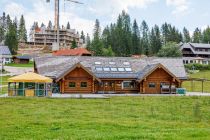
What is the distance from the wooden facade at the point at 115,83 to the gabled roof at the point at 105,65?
879mm

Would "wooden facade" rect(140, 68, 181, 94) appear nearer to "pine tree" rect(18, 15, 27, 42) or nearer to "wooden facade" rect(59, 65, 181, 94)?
"wooden facade" rect(59, 65, 181, 94)

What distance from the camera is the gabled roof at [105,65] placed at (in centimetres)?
5350

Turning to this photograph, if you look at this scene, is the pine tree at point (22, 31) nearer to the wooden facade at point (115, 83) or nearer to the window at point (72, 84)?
the wooden facade at point (115, 83)

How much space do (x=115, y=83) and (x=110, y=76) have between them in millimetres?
1527

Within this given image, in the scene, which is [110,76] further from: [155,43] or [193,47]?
[193,47]

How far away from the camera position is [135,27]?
148m

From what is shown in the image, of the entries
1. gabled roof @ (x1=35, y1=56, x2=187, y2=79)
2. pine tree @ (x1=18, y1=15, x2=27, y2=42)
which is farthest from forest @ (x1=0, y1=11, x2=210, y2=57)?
gabled roof @ (x1=35, y1=56, x2=187, y2=79)

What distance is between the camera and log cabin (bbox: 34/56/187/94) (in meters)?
52.0

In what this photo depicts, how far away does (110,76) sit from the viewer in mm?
53094

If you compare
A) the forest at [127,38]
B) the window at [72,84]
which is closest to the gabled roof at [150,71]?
the window at [72,84]

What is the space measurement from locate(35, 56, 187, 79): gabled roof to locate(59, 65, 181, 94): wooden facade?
2.89 ft

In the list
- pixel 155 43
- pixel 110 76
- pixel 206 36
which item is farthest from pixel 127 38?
pixel 110 76

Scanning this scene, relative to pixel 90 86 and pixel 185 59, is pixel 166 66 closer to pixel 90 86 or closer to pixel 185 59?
pixel 90 86

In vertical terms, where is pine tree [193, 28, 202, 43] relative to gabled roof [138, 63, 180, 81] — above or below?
above
